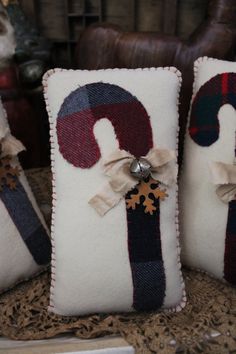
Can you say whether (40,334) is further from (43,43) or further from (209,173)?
(43,43)

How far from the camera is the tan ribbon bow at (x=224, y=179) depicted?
685mm

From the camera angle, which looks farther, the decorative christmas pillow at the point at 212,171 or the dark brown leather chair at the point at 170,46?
the dark brown leather chair at the point at 170,46

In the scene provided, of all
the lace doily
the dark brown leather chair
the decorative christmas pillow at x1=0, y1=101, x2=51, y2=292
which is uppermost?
the dark brown leather chair

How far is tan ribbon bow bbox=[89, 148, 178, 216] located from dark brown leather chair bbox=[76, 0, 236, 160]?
0.29m

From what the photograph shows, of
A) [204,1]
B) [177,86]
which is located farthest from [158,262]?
[204,1]

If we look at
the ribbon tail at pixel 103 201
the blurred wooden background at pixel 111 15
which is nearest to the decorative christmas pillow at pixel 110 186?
the ribbon tail at pixel 103 201

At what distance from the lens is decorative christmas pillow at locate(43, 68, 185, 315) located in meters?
0.67

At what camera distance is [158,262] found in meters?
0.69

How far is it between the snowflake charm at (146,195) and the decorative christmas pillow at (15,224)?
0.73 ft

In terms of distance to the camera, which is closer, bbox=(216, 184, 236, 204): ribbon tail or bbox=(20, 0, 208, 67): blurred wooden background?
bbox=(216, 184, 236, 204): ribbon tail

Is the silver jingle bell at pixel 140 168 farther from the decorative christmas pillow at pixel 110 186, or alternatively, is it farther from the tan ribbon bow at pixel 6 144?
the tan ribbon bow at pixel 6 144

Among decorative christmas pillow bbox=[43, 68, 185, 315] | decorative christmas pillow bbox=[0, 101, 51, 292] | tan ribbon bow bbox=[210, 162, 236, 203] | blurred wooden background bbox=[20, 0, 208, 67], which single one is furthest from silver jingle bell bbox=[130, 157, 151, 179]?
blurred wooden background bbox=[20, 0, 208, 67]

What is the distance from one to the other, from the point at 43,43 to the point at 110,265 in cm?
63

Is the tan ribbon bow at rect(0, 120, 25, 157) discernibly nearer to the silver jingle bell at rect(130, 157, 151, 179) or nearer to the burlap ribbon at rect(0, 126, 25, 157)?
the burlap ribbon at rect(0, 126, 25, 157)
